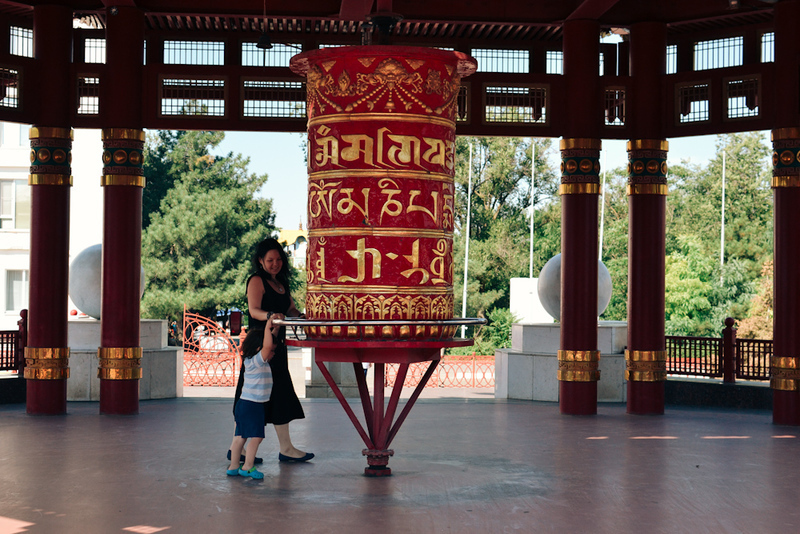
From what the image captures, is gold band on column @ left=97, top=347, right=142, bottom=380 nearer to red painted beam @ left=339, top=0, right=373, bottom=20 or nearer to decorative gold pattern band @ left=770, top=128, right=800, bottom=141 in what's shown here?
red painted beam @ left=339, top=0, right=373, bottom=20

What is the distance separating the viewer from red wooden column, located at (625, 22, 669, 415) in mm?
11797

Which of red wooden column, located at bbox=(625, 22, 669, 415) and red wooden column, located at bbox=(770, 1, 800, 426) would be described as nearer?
red wooden column, located at bbox=(770, 1, 800, 426)

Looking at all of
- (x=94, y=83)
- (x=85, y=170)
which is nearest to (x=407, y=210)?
(x=94, y=83)

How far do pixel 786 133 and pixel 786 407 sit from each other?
10.2ft

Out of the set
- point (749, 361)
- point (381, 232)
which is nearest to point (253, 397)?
point (381, 232)

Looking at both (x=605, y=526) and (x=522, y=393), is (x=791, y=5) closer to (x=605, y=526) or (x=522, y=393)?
(x=522, y=393)

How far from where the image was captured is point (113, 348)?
37.3 ft

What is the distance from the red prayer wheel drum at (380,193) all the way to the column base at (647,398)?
5340 mm

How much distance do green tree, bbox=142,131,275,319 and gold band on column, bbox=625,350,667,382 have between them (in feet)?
60.5

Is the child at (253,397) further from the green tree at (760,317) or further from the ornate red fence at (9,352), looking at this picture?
the green tree at (760,317)

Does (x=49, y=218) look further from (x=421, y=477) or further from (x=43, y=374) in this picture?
(x=421, y=477)

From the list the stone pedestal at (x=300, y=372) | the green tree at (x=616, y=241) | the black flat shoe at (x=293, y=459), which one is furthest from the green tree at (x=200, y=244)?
the black flat shoe at (x=293, y=459)

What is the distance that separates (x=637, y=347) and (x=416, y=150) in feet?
19.1

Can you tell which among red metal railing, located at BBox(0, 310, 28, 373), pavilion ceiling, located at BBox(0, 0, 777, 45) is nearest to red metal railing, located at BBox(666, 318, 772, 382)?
pavilion ceiling, located at BBox(0, 0, 777, 45)
